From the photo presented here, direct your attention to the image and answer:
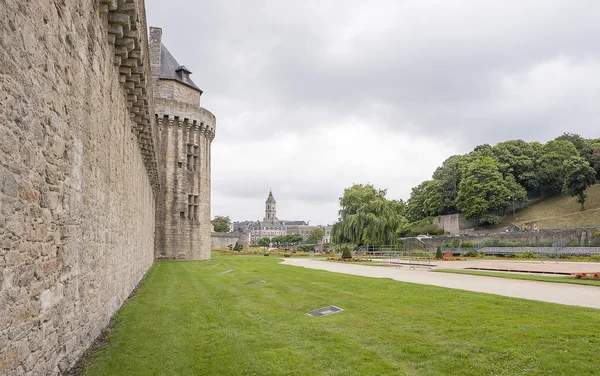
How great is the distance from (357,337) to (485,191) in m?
57.1

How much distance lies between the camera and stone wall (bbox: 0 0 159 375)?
3750mm

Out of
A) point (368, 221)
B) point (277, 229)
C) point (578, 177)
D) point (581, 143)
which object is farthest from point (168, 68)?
point (277, 229)

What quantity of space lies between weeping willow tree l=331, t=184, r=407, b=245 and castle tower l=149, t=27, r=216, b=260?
44.2 feet

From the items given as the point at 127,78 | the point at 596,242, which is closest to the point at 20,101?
the point at 127,78

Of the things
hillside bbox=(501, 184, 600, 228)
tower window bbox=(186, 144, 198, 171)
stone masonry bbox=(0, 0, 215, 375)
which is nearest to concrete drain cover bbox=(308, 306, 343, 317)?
stone masonry bbox=(0, 0, 215, 375)

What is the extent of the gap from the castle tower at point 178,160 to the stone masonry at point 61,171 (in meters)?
23.7

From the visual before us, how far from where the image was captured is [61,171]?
5.16m

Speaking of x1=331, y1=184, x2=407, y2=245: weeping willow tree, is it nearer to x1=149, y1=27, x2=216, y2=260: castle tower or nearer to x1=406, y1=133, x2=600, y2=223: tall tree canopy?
x1=149, y1=27, x2=216, y2=260: castle tower

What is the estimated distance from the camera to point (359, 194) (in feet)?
142

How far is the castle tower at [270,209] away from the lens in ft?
600

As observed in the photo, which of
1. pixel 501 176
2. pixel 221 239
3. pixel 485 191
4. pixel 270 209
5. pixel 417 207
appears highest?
pixel 270 209

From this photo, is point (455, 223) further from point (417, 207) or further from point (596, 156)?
point (596, 156)

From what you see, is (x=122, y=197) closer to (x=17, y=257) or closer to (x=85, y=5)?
(x=85, y=5)

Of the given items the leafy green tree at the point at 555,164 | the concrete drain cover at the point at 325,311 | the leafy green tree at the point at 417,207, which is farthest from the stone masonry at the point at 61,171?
the leafy green tree at the point at 417,207
